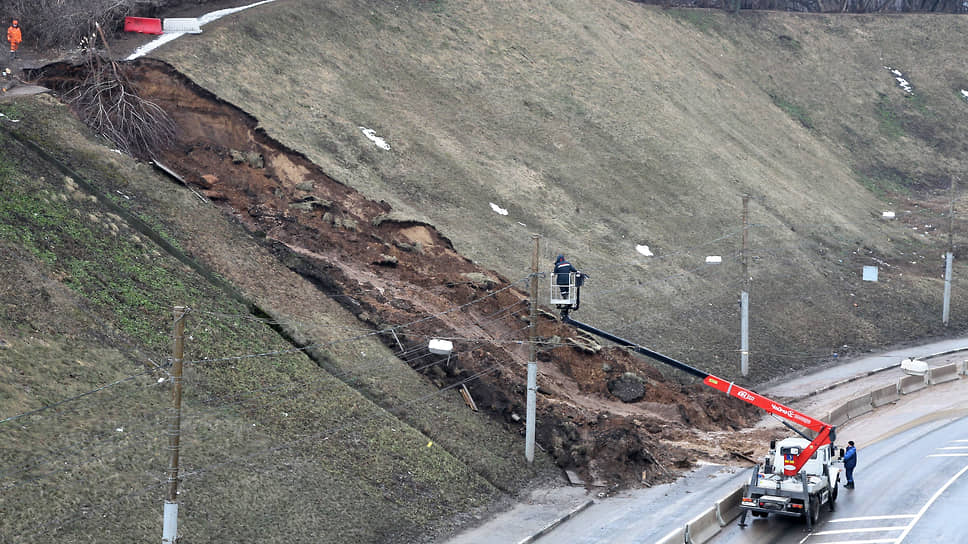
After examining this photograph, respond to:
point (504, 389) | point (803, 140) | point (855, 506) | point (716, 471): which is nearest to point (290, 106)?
point (504, 389)

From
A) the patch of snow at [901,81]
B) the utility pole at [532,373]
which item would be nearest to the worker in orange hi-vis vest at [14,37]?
the utility pole at [532,373]

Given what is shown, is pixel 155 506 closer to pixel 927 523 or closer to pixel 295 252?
pixel 295 252

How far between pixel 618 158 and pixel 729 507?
30053 millimetres

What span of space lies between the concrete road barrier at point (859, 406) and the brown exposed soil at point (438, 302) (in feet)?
12.5

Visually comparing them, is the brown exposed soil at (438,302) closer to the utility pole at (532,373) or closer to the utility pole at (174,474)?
the utility pole at (532,373)

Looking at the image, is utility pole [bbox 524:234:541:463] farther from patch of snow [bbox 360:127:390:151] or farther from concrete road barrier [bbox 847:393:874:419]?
patch of snow [bbox 360:127:390:151]

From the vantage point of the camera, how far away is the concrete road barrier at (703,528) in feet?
76.6

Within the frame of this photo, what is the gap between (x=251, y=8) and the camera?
157ft

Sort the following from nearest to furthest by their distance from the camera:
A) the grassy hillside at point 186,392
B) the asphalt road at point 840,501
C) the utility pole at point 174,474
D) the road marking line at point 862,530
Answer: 1. the utility pole at point 174,474
2. the grassy hillside at point 186,392
3. the asphalt road at point 840,501
4. the road marking line at point 862,530

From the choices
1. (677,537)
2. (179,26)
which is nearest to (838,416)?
(677,537)

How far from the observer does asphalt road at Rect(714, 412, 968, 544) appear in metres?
24.4

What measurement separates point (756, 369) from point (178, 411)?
29727 millimetres

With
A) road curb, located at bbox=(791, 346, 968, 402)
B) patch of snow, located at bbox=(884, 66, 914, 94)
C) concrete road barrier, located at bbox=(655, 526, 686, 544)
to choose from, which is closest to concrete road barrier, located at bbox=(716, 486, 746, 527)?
concrete road barrier, located at bbox=(655, 526, 686, 544)

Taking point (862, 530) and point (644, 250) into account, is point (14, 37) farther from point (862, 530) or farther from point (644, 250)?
point (862, 530)
